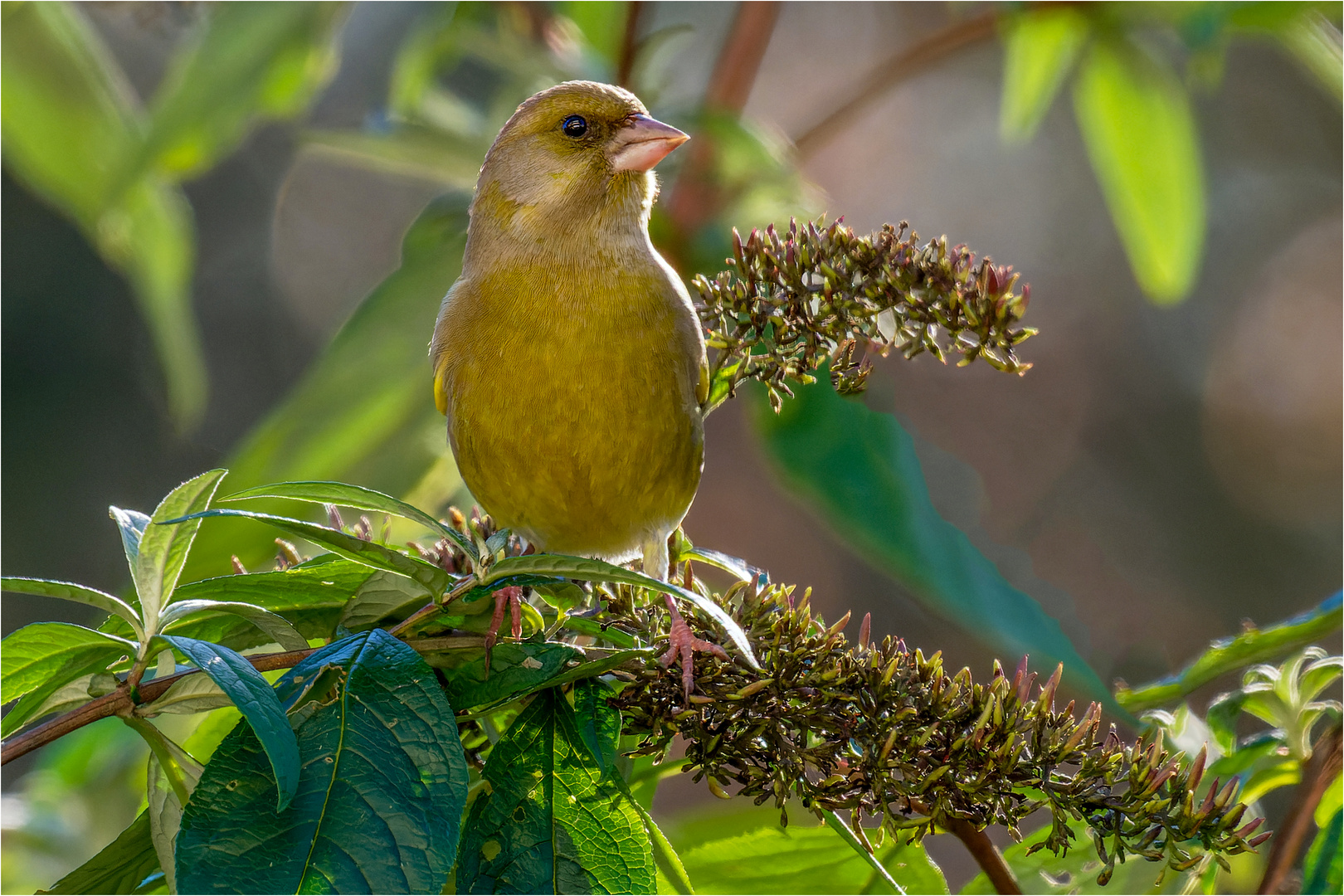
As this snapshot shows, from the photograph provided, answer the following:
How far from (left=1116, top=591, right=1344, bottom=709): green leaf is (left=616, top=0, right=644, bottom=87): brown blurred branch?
208cm

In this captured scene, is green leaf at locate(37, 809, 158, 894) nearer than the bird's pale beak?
Yes

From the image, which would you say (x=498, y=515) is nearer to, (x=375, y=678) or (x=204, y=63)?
(x=375, y=678)

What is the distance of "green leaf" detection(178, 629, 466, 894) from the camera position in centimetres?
99

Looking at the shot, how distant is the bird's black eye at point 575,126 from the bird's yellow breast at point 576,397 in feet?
1.17

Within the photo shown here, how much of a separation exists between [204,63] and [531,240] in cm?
129

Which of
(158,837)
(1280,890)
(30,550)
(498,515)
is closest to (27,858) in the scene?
(498,515)

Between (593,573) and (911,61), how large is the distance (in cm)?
267

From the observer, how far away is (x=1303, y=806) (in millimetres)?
1493

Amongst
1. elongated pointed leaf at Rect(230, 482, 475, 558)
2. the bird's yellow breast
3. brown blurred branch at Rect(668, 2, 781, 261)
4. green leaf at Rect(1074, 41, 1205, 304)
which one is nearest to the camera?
elongated pointed leaf at Rect(230, 482, 475, 558)

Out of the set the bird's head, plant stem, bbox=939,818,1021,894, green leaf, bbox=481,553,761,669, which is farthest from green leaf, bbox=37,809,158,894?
the bird's head

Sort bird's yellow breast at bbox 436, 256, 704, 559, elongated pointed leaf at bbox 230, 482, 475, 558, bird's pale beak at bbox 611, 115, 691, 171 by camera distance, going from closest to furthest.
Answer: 1. elongated pointed leaf at bbox 230, 482, 475, 558
2. bird's yellow breast at bbox 436, 256, 704, 559
3. bird's pale beak at bbox 611, 115, 691, 171

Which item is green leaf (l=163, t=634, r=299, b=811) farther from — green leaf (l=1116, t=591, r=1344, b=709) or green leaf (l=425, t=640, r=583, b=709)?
green leaf (l=1116, t=591, r=1344, b=709)

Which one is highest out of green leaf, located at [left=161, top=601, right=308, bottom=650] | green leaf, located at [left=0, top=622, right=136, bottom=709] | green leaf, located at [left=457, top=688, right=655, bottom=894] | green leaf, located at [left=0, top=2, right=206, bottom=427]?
green leaf, located at [left=0, top=2, right=206, bottom=427]

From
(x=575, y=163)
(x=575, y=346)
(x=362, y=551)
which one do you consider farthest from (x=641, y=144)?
(x=362, y=551)
